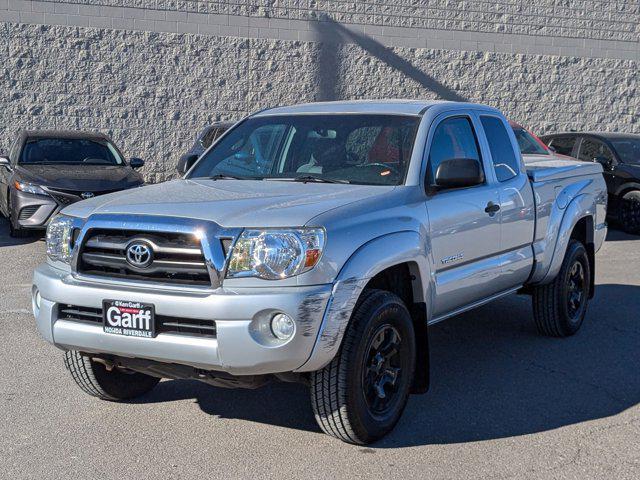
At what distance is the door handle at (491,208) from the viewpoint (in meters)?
5.84

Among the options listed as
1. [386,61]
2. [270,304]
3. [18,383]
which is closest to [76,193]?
[18,383]

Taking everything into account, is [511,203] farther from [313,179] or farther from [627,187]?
[627,187]

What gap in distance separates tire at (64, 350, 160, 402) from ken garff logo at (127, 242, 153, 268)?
0.99m

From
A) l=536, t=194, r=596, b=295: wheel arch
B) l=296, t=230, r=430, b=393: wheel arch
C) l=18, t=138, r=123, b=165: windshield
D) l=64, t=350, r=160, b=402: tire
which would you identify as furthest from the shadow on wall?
l=296, t=230, r=430, b=393: wheel arch

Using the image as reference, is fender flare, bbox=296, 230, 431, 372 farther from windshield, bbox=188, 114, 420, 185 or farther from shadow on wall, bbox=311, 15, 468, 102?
shadow on wall, bbox=311, 15, 468, 102

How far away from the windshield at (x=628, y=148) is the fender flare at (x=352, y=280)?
1009 centimetres

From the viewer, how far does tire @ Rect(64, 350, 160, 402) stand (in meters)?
5.21

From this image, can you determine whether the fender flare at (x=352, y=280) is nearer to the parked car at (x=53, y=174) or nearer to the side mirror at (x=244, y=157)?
the side mirror at (x=244, y=157)

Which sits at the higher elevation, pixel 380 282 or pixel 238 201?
pixel 238 201

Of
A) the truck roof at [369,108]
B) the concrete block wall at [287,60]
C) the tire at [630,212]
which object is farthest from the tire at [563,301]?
the concrete block wall at [287,60]

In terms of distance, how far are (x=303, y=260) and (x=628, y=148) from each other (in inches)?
448

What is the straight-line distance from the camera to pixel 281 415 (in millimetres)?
5219

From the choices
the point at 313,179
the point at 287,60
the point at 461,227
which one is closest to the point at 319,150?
the point at 313,179

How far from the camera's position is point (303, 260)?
427 centimetres
